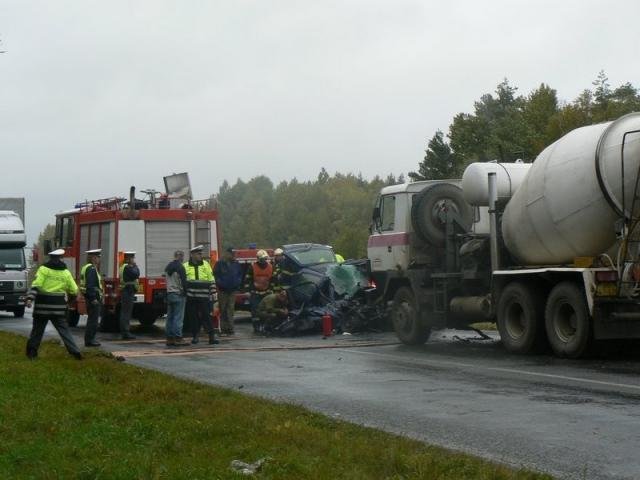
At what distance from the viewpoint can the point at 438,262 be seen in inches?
742

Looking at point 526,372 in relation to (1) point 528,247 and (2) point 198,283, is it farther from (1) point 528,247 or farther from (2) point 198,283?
(2) point 198,283

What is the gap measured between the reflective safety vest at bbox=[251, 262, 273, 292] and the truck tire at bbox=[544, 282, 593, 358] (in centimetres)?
862

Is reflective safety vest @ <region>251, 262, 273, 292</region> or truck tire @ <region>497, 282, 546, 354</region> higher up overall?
reflective safety vest @ <region>251, 262, 273, 292</region>

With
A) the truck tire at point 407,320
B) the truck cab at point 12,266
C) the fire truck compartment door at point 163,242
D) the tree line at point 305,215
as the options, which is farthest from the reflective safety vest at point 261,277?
the tree line at point 305,215

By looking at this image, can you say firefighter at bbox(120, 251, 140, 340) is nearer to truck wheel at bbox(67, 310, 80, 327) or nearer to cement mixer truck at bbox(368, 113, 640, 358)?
truck wheel at bbox(67, 310, 80, 327)

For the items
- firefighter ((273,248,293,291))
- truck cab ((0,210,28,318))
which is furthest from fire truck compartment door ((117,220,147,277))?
truck cab ((0,210,28,318))

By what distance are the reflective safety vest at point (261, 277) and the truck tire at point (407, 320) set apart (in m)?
4.14

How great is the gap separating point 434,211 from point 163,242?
7.32 metres

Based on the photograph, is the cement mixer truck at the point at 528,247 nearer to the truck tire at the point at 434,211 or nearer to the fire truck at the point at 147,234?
the truck tire at the point at 434,211

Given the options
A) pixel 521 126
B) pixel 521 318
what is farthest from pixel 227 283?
pixel 521 126

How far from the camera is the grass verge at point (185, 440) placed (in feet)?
22.7

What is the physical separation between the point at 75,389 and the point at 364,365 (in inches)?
180

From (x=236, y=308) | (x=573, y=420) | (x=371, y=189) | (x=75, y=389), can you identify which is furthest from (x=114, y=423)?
(x=371, y=189)

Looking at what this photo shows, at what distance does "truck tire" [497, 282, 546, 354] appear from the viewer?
51.8 ft
